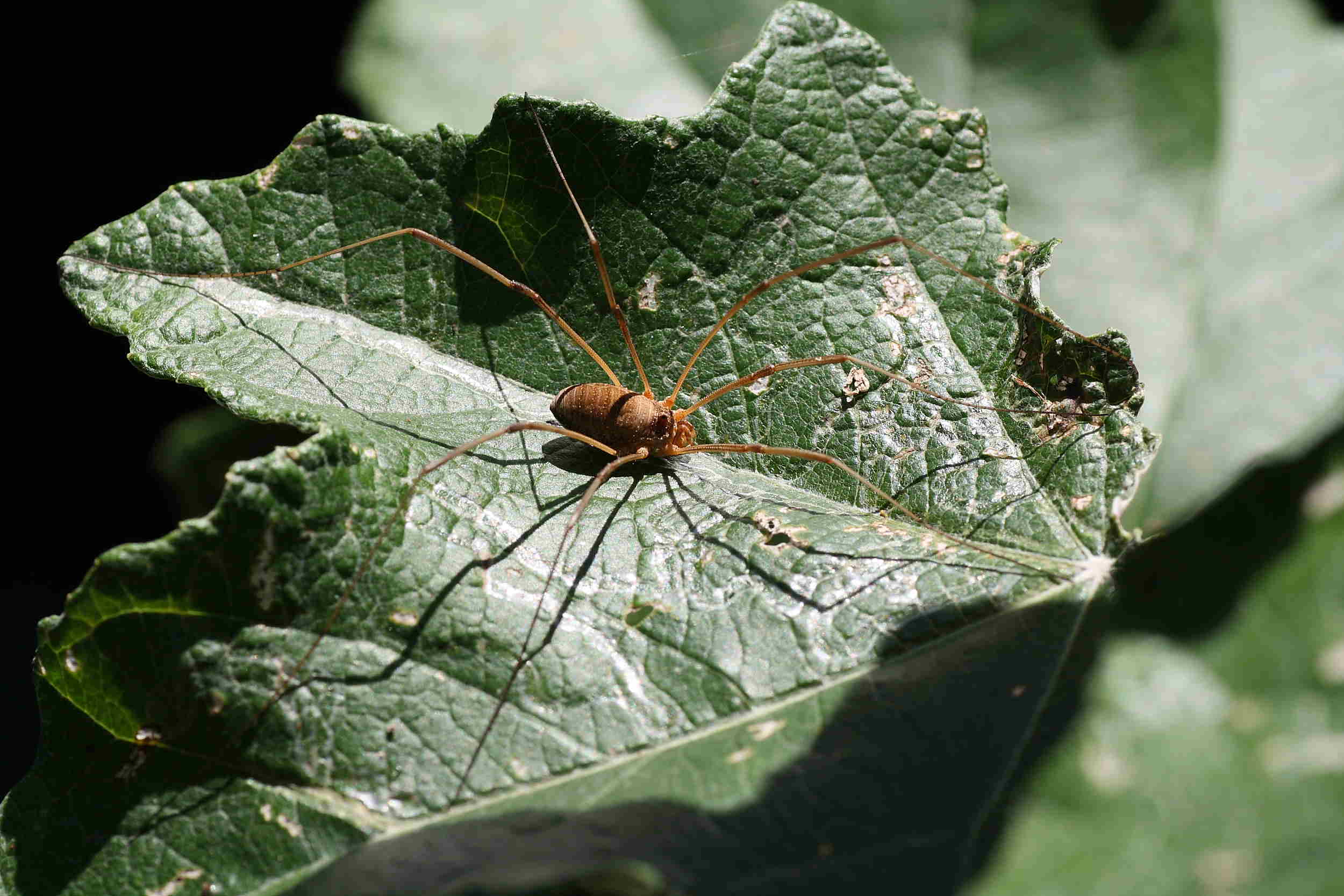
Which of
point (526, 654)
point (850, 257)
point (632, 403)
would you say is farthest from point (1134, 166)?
point (526, 654)

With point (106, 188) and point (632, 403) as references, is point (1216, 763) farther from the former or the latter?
point (106, 188)

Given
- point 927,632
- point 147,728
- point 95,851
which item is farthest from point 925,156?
point 95,851

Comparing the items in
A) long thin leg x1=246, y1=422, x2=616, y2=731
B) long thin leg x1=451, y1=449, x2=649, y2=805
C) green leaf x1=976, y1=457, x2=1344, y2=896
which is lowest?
green leaf x1=976, y1=457, x2=1344, y2=896

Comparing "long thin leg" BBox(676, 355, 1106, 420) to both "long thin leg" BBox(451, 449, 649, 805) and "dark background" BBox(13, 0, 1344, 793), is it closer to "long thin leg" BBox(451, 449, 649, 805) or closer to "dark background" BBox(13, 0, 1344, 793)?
"long thin leg" BBox(451, 449, 649, 805)

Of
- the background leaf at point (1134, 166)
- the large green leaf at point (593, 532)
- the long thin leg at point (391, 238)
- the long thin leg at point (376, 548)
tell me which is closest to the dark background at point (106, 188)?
the background leaf at point (1134, 166)

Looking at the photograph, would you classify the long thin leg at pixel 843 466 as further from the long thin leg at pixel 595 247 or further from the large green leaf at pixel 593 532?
the long thin leg at pixel 595 247

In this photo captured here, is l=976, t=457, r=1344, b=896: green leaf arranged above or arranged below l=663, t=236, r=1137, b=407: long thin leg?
below

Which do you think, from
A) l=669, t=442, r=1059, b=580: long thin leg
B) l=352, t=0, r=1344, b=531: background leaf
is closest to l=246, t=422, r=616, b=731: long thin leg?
l=669, t=442, r=1059, b=580: long thin leg
